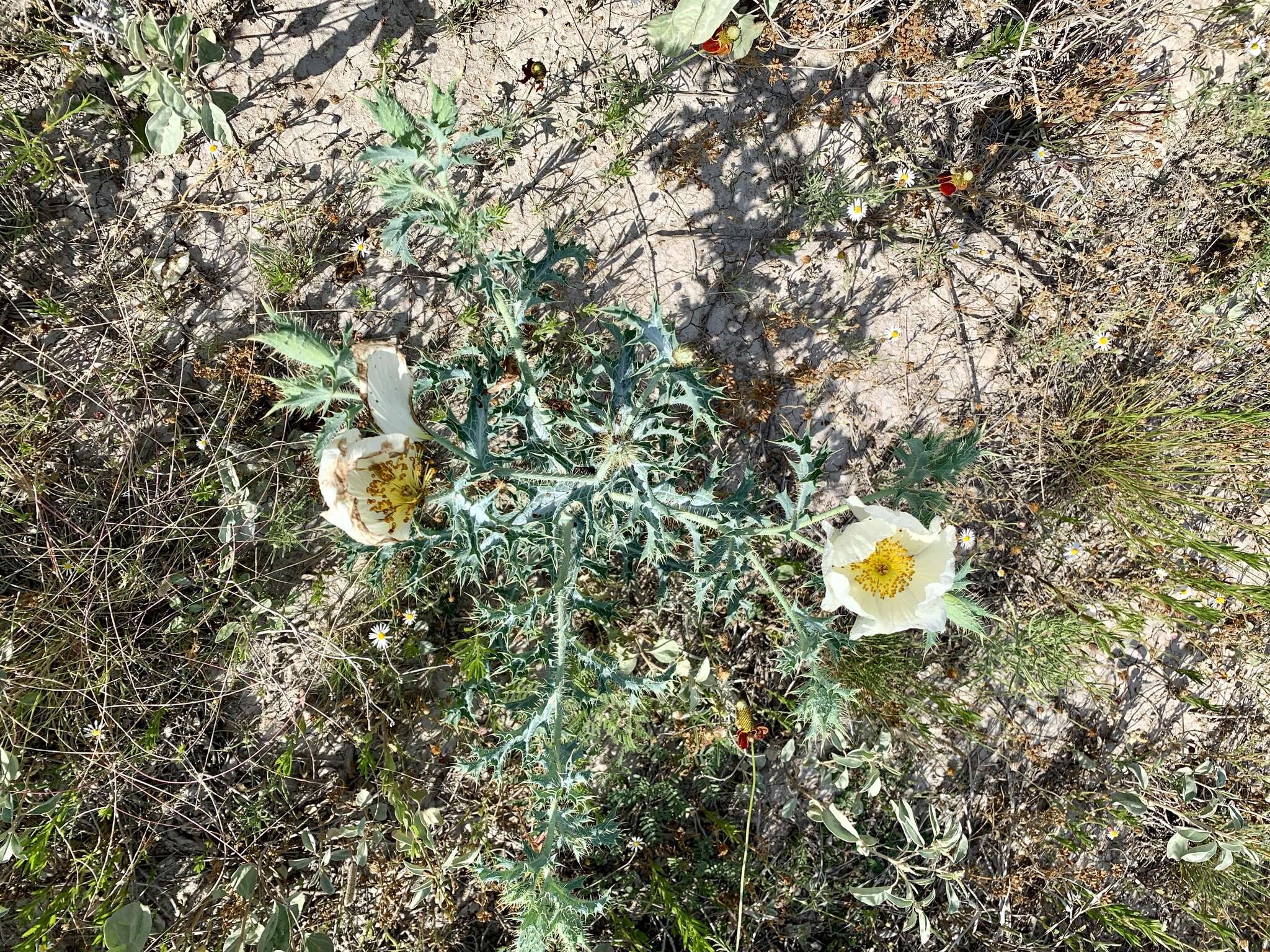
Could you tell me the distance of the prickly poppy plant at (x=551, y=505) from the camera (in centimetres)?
200

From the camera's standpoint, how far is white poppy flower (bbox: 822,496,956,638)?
2.07m

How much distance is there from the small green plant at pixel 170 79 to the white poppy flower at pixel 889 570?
278 centimetres

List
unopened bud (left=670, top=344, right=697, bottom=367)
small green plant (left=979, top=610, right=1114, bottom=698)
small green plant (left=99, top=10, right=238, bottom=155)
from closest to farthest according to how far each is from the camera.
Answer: unopened bud (left=670, top=344, right=697, bottom=367), small green plant (left=99, top=10, right=238, bottom=155), small green plant (left=979, top=610, right=1114, bottom=698)

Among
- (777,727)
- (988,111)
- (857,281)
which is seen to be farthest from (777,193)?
(777,727)

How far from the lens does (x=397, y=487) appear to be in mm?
2166

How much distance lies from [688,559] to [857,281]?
1.34 m

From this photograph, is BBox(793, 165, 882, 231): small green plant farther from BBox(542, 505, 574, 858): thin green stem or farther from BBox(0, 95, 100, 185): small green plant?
BBox(0, 95, 100, 185): small green plant

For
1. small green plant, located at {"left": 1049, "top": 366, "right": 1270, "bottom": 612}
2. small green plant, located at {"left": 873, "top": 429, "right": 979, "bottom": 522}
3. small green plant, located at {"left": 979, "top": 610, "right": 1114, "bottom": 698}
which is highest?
small green plant, located at {"left": 873, "top": 429, "right": 979, "bottom": 522}

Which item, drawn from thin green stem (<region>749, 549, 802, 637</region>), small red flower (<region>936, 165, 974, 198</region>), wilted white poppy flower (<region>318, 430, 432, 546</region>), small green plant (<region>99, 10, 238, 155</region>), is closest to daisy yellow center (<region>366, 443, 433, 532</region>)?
wilted white poppy flower (<region>318, 430, 432, 546</region>)

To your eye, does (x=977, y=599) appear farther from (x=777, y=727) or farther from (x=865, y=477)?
(x=777, y=727)

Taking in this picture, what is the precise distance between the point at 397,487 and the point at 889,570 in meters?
1.48

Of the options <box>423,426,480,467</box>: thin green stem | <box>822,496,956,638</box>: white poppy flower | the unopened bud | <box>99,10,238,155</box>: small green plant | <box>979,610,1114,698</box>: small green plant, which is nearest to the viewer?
<box>423,426,480,467</box>: thin green stem

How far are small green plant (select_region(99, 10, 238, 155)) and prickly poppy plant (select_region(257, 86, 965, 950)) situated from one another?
2.59 feet

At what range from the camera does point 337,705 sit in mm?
3018
